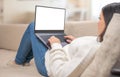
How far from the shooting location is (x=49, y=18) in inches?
75.5

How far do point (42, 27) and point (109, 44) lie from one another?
99cm

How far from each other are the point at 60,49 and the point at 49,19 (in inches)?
26.4

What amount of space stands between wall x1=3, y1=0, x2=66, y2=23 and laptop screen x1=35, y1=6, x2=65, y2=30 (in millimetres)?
1155

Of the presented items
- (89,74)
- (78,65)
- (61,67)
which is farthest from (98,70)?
(61,67)

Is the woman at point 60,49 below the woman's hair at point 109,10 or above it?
below

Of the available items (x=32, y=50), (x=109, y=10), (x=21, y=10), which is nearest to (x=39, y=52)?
(x=32, y=50)

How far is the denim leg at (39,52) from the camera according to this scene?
1.50m

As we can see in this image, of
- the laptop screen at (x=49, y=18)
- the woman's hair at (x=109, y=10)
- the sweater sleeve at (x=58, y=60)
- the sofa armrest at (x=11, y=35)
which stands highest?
the woman's hair at (x=109, y=10)

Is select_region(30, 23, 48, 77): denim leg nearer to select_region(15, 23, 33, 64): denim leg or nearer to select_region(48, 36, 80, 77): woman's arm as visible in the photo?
select_region(15, 23, 33, 64): denim leg

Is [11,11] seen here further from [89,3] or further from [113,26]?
[113,26]

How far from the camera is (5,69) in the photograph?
1.81 metres

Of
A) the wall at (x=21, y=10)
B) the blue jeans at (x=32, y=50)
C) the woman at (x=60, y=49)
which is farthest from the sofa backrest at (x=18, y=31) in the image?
the blue jeans at (x=32, y=50)

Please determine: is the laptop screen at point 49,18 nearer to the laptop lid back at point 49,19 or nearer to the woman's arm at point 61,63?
the laptop lid back at point 49,19

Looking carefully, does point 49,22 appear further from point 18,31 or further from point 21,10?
point 21,10
